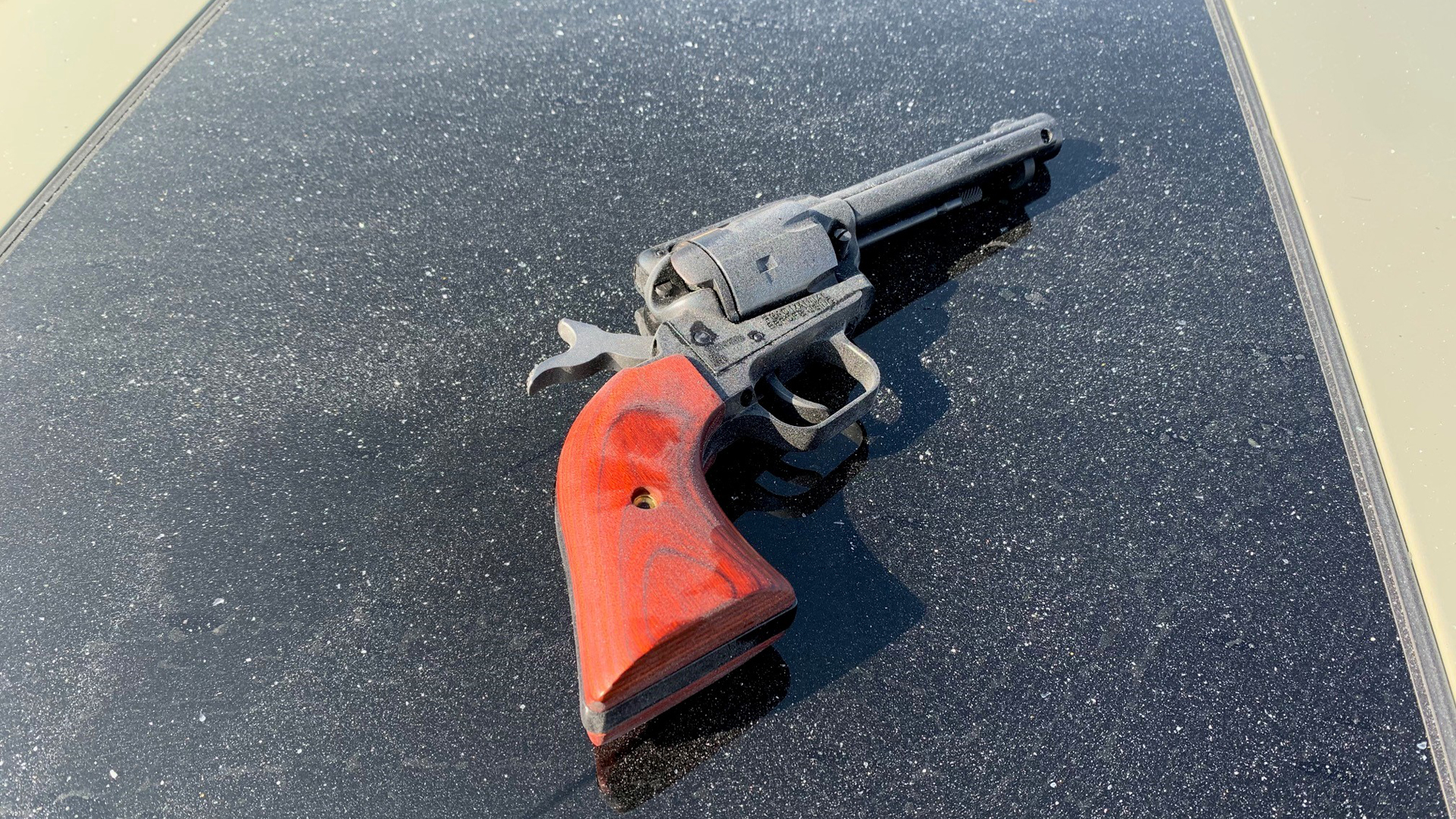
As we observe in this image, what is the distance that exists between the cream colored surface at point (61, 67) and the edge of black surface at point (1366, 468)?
227cm

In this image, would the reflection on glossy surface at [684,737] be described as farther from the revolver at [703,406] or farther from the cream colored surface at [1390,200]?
the cream colored surface at [1390,200]

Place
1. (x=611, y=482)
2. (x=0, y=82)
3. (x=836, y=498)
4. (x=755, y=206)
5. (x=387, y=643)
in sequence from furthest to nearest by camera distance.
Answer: (x=0, y=82), (x=755, y=206), (x=836, y=498), (x=387, y=643), (x=611, y=482)

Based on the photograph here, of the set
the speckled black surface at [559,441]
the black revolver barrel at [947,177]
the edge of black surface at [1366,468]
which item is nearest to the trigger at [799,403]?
the speckled black surface at [559,441]

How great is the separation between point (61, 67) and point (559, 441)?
1405mm

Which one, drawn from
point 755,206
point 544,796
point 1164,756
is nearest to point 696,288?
point 755,206

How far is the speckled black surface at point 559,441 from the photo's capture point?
1.00m

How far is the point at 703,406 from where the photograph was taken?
1.07m

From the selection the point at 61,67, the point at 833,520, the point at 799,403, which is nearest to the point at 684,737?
the point at 833,520

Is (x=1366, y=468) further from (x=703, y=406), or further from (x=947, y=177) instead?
(x=703, y=406)

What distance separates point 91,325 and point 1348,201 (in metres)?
2.23

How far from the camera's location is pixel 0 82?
1646 mm

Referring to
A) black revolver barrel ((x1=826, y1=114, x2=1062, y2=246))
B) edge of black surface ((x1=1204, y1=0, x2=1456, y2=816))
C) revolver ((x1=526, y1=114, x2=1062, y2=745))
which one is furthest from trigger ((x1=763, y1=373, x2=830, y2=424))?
edge of black surface ((x1=1204, y1=0, x2=1456, y2=816))

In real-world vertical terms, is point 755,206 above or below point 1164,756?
above

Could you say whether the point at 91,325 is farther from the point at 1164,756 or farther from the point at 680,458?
the point at 1164,756
